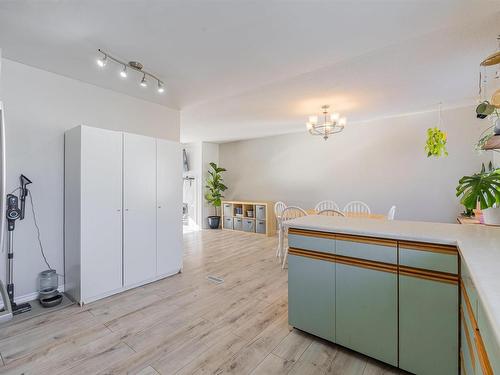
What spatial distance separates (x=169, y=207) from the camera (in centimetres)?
336

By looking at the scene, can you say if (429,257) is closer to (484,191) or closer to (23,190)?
(484,191)

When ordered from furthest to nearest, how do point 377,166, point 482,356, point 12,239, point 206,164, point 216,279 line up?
point 206,164 < point 377,166 < point 216,279 < point 12,239 < point 482,356

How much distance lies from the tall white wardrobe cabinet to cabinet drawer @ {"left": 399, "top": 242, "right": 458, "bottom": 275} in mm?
2829

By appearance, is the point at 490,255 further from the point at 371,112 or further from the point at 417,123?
the point at 417,123

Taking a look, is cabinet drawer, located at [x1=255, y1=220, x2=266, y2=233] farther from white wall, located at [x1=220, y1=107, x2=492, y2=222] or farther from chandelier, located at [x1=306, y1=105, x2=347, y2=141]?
chandelier, located at [x1=306, y1=105, x2=347, y2=141]

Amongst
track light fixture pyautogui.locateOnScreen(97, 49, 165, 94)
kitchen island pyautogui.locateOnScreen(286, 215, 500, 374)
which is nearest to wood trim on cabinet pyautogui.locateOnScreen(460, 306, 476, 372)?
kitchen island pyautogui.locateOnScreen(286, 215, 500, 374)

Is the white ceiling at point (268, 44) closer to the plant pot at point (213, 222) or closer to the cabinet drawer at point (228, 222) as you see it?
the cabinet drawer at point (228, 222)

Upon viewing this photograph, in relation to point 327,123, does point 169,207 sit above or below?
below

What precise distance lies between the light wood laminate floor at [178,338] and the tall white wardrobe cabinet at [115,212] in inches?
11.5

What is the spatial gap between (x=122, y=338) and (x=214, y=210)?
5.47m

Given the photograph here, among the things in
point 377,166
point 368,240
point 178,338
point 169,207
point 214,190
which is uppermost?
point 377,166

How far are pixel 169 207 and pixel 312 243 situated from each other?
2221mm

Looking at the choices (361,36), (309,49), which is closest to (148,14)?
(309,49)

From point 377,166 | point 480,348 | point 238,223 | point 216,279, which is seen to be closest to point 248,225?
point 238,223
